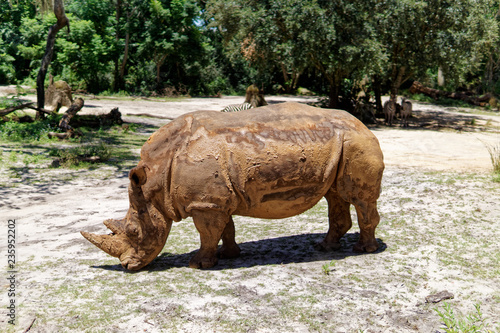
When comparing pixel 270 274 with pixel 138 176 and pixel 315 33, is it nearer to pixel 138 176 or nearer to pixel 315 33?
pixel 138 176

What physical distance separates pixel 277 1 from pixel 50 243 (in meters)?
14.7

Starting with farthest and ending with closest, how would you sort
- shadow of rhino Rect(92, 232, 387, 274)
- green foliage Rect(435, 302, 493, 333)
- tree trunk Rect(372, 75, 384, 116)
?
tree trunk Rect(372, 75, 384, 116), shadow of rhino Rect(92, 232, 387, 274), green foliage Rect(435, 302, 493, 333)

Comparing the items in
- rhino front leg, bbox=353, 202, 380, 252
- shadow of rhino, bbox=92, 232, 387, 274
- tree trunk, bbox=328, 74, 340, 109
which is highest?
tree trunk, bbox=328, 74, 340, 109

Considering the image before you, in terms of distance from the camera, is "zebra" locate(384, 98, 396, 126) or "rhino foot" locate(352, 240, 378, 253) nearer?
"rhino foot" locate(352, 240, 378, 253)

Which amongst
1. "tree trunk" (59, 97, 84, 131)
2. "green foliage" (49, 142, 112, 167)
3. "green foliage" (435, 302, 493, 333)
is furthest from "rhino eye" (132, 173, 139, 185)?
"tree trunk" (59, 97, 84, 131)

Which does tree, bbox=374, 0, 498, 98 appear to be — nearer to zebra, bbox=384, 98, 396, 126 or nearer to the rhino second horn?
zebra, bbox=384, 98, 396, 126

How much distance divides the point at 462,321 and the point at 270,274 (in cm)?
206

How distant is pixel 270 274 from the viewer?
548 centimetres

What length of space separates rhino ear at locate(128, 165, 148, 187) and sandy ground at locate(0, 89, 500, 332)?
108 cm

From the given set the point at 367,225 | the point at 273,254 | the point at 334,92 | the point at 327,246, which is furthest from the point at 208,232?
the point at 334,92

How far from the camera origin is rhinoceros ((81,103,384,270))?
5.39m

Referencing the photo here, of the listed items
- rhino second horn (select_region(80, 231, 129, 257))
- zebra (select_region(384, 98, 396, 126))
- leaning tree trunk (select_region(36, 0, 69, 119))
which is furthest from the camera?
zebra (select_region(384, 98, 396, 126))

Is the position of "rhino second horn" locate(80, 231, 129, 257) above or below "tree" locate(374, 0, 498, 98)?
below

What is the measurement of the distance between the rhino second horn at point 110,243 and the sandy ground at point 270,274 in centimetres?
26
